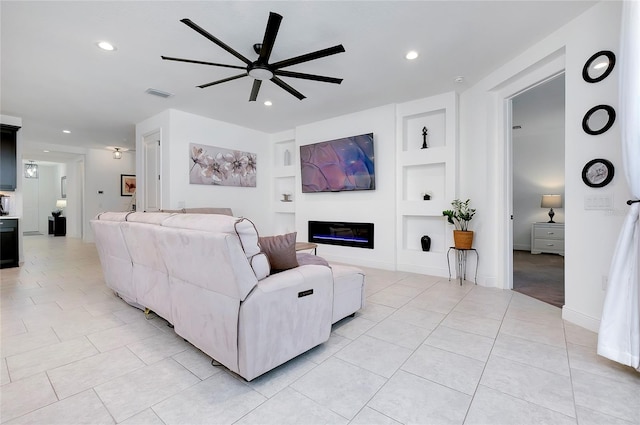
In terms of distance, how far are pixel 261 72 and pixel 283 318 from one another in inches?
90.2

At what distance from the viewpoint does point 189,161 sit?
5.00m

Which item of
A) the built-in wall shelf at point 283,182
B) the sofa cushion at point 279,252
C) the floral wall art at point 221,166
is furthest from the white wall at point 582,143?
the floral wall art at point 221,166

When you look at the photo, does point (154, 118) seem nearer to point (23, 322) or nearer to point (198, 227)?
point (23, 322)

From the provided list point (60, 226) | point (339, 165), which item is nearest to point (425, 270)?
point (339, 165)

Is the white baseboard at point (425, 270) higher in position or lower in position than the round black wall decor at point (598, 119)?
lower

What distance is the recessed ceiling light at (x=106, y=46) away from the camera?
2809 millimetres

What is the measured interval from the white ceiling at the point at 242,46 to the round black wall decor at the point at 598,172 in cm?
133

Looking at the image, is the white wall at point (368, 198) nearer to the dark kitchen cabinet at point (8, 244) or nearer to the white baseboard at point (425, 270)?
the white baseboard at point (425, 270)

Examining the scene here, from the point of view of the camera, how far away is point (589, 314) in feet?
7.99

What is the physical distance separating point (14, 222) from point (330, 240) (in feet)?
18.7

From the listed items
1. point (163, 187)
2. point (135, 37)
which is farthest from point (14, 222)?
point (135, 37)

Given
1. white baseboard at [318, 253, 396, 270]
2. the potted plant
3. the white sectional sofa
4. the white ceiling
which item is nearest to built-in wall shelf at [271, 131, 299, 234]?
white baseboard at [318, 253, 396, 270]

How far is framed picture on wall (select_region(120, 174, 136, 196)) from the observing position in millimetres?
8477

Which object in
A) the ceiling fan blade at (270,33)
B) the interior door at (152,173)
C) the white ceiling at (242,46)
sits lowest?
the interior door at (152,173)
